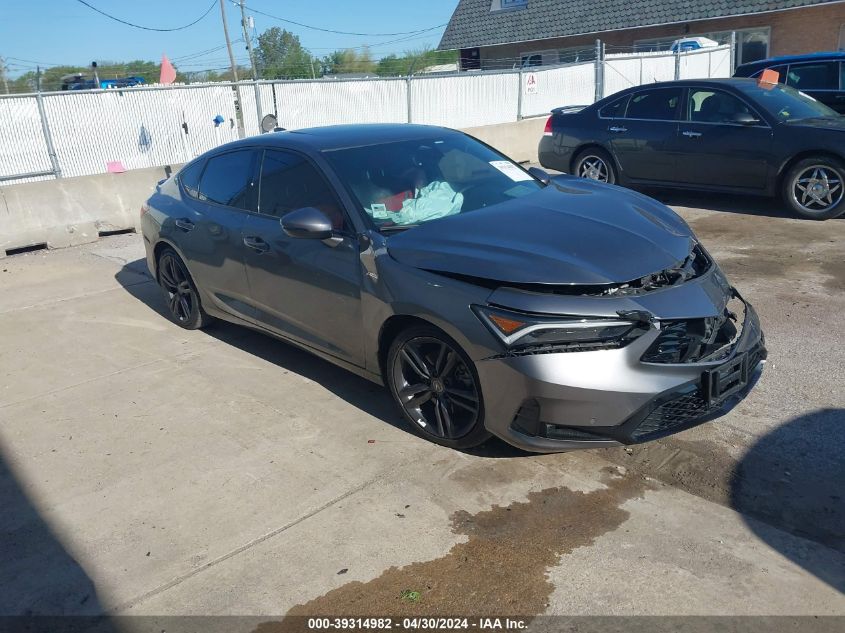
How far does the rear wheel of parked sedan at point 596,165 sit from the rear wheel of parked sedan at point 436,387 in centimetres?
692

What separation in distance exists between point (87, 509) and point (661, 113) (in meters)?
8.43

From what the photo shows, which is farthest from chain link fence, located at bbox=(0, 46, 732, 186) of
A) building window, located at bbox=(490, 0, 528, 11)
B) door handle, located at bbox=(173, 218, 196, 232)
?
building window, located at bbox=(490, 0, 528, 11)

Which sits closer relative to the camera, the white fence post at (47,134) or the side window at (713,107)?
the side window at (713,107)

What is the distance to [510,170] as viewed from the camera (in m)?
5.14

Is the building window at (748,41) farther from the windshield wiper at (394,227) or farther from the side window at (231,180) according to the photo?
the windshield wiper at (394,227)

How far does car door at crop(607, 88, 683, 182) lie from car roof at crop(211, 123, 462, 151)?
5.13m

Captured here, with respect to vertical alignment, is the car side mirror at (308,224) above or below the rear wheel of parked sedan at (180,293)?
above

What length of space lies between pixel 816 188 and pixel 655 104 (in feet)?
7.65

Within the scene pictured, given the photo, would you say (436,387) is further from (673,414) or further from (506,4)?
(506,4)

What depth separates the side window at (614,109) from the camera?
10164mm

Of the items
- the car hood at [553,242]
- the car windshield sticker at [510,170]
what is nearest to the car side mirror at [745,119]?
the car windshield sticker at [510,170]

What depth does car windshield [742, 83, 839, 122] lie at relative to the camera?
8.80 m

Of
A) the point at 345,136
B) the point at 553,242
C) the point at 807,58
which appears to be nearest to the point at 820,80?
the point at 807,58

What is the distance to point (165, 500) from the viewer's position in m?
3.79
